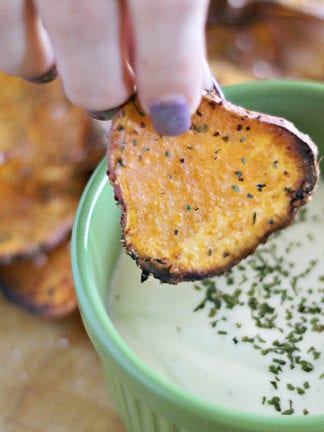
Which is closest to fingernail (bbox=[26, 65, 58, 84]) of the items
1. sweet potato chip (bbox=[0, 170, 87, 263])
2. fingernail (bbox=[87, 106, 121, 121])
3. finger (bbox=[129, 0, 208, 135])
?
fingernail (bbox=[87, 106, 121, 121])

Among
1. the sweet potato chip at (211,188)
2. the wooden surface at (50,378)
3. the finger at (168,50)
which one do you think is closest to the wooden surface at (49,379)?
the wooden surface at (50,378)

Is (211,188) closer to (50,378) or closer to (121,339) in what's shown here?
(121,339)

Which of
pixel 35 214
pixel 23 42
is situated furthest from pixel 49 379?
pixel 23 42

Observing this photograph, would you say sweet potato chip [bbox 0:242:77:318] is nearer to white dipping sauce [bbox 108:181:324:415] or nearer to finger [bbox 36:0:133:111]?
white dipping sauce [bbox 108:181:324:415]

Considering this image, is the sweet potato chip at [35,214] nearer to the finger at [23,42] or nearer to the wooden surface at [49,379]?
the wooden surface at [49,379]

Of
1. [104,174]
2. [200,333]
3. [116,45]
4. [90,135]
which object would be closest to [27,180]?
[90,135]

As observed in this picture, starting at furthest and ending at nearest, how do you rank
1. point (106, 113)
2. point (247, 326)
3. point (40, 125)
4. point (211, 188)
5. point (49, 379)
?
point (40, 125) < point (49, 379) < point (247, 326) < point (211, 188) < point (106, 113)
